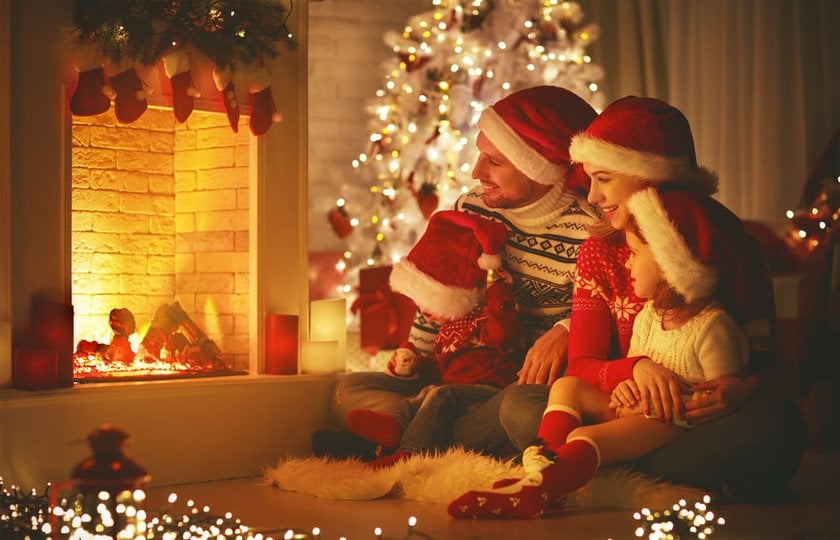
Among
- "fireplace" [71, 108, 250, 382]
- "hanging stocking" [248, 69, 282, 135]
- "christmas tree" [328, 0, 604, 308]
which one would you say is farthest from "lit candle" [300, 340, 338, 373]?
"christmas tree" [328, 0, 604, 308]

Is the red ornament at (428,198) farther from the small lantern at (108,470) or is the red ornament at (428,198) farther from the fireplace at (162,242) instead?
the small lantern at (108,470)

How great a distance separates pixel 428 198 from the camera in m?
6.14

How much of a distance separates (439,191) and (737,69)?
1.89 m

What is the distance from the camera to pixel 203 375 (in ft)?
14.0

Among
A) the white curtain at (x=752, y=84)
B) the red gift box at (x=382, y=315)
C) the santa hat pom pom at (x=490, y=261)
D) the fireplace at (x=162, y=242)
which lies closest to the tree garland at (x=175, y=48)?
the fireplace at (x=162, y=242)

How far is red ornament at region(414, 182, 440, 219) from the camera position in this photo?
6.13m

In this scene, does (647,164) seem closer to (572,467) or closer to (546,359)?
(546,359)

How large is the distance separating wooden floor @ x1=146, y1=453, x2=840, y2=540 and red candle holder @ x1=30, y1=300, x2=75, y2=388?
554 millimetres

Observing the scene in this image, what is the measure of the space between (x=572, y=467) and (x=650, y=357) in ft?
1.35

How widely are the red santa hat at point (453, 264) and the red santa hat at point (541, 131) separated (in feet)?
0.81

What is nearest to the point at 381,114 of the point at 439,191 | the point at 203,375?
the point at 439,191

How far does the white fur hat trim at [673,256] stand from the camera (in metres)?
3.23

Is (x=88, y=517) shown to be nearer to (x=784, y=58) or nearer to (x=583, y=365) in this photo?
(x=583, y=365)

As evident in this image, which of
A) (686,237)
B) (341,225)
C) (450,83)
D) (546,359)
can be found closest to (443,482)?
(546,359)
